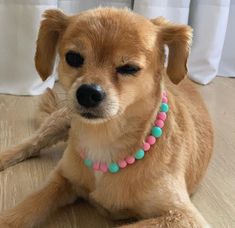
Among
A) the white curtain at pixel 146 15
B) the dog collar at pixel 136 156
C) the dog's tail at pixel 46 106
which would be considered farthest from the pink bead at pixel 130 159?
the white curtain at pixel 146 15

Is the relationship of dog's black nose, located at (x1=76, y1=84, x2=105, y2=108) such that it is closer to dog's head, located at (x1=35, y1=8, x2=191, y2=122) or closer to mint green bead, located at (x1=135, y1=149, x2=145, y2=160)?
dog's head, located at (x1=35, y1=8, x2=191, y2=122)

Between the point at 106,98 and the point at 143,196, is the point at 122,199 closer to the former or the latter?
the point at 143,196

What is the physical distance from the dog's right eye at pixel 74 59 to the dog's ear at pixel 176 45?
25 centimetres

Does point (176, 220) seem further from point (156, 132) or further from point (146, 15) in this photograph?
point (146, 15)

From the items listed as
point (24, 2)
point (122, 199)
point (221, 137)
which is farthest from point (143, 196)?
point (24, 2)

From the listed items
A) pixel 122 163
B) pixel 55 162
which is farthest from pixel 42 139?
pixel 122 163

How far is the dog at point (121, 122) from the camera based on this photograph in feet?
3.88

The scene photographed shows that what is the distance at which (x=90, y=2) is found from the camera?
2.54 meters

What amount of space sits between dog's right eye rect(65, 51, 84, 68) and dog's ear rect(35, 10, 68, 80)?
0.46 feet

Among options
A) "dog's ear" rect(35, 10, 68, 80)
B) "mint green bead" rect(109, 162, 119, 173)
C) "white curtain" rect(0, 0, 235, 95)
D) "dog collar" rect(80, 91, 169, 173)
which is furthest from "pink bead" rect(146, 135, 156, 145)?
"white curtain" rect(0, 0, 235, 95)

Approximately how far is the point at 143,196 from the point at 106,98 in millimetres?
309

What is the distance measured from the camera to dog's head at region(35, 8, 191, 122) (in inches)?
46.0

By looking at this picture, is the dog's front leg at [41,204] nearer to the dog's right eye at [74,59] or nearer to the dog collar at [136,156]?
the dog collar at [136,156]

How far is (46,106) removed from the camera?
1.96 metres
